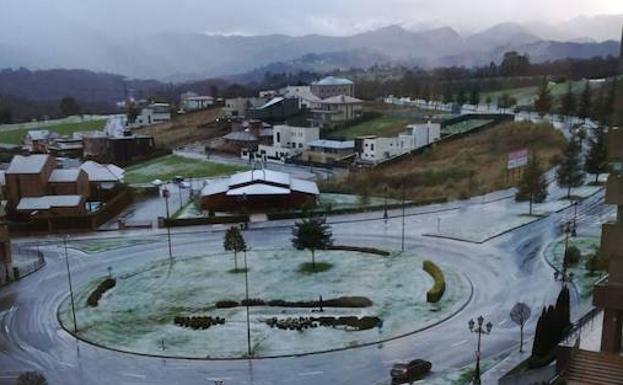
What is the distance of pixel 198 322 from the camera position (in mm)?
35750

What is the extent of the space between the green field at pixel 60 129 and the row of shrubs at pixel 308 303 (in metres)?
123

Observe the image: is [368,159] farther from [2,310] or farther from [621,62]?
[621,62]

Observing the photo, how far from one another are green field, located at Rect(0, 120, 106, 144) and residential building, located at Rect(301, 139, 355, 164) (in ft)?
267

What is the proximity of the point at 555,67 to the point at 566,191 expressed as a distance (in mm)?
133508

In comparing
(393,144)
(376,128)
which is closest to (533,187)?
(393,144)

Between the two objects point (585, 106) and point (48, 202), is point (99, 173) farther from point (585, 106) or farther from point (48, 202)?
point (585, 106)

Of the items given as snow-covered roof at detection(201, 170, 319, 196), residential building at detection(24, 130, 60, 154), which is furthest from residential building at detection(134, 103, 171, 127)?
snow-covered roof at detection(201, 170, 319, 196)

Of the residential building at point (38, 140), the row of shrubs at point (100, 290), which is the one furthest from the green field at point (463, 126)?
the residential building at point (38, 140)

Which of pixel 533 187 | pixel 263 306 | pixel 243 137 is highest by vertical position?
pixel 243 137

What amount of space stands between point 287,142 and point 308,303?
2802 inches

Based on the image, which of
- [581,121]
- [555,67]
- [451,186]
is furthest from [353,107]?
[555,67]

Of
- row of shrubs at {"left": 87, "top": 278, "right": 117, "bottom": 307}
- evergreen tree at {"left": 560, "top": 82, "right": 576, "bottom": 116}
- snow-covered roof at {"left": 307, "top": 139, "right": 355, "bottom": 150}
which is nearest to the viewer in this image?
row of shrubs at {"left": 87, "top": 278, "right": 117, "bottom": 307}

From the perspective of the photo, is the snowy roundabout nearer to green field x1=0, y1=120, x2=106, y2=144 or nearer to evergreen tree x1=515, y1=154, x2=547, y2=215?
evergreen tree x1=515, y1=154, x2=547, y2=215

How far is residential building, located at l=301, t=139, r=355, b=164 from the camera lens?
93.6 metres
